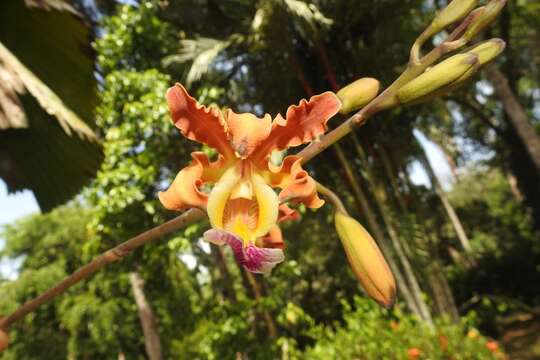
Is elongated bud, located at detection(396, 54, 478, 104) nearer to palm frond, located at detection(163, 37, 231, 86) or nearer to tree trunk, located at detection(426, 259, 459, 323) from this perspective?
palm frond, located at detection(163, 37, 231, 86)

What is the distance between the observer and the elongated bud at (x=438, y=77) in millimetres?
551

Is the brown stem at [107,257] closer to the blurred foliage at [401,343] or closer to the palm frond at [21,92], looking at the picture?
the palm frond at [21,92]

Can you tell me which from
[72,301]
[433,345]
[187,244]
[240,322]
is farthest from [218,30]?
[72,301]

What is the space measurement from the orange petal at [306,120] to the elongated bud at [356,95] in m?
0.03

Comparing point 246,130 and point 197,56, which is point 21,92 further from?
point 197,56

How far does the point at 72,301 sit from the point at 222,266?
4.33 metres

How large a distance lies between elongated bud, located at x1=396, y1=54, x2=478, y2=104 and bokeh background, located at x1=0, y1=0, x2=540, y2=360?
1.22 m

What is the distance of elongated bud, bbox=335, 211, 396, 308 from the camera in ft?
1.96

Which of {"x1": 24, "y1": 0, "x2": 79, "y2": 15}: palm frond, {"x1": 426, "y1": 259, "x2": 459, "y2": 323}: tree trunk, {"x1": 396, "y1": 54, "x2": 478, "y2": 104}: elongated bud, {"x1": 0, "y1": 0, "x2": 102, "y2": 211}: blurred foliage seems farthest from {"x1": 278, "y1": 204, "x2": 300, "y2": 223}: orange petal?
{"x1": 426, "y1": 259, "x2": 459, "y2": 323}: tree trunk

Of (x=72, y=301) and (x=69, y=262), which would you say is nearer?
(x=72, y=301)

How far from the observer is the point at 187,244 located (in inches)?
151

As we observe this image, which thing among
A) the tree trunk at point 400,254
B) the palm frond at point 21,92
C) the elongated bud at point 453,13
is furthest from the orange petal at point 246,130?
the tree trunk at point 400,254

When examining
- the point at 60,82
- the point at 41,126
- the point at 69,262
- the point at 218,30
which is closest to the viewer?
the point at 41,126

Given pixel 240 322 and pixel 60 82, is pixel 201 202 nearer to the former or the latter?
pixel 60 82
